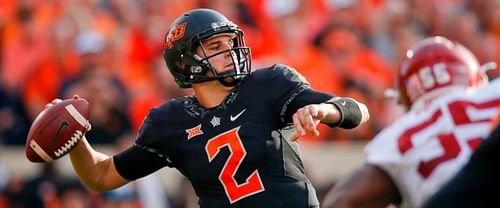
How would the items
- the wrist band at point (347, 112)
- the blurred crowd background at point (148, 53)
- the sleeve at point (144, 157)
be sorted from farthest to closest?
the blurred crowd background at point (148, 53)
the sleeve at point (144, 157)
the wrist band at point (347, 112)

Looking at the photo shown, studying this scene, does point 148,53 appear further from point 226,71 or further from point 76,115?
point 226,71

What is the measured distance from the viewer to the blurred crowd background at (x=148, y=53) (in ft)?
33.2

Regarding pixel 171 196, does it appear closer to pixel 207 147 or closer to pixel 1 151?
pixel 1 151

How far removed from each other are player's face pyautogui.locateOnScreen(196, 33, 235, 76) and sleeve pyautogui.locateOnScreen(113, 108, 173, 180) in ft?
1.15

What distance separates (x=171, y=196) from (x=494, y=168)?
20.6 ft

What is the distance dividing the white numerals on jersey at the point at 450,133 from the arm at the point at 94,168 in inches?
68.9

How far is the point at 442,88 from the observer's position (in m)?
5.20

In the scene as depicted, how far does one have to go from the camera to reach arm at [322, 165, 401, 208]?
4781 millimetres

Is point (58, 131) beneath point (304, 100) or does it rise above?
beneath

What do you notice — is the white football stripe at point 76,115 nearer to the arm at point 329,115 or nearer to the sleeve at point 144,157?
the sleeve at point 144,157

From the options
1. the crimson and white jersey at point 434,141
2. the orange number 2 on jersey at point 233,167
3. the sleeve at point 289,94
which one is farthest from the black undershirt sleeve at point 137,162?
the crimson and white jersey at point 434,141

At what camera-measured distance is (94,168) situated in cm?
616

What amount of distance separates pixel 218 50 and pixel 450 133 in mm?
1483

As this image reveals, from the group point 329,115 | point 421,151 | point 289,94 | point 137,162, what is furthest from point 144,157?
point 421,151
